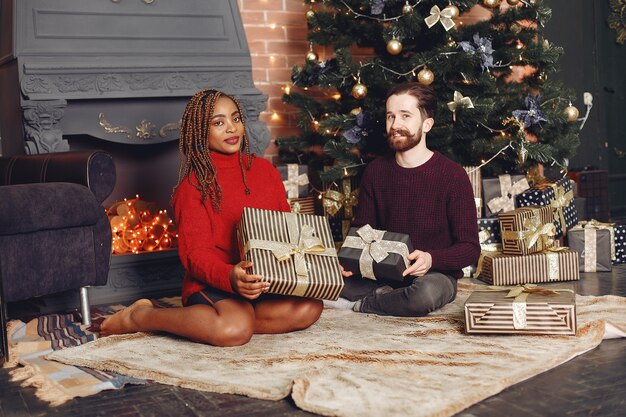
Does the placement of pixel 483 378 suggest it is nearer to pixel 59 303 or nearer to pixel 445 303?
pixel 445 303

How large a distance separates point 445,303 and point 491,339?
1.93 ft

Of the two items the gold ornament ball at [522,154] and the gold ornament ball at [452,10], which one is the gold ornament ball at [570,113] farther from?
the gold ornament ball at [452,10]

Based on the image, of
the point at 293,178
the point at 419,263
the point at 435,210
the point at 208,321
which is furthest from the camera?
the point at 293,178

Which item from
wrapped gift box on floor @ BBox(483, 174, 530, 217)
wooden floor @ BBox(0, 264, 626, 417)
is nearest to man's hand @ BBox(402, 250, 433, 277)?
wooden floor @ BBox(0, 264, 626, 417)

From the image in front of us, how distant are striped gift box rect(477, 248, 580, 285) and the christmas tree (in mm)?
527

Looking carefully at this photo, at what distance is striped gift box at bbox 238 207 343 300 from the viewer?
2.83 meters

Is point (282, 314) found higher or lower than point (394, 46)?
lower

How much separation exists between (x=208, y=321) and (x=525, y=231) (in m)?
1.86

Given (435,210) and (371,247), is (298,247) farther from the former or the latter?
(435,210)

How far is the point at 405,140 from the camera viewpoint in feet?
11.6

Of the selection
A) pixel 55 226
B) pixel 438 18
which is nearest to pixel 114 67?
pixel 55 226

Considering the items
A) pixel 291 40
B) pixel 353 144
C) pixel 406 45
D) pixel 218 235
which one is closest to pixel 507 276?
pixel 353 144

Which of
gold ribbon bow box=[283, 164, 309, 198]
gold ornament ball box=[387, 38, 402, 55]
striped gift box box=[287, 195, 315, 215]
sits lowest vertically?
striped gift box box=[287, 195, 315, 215]

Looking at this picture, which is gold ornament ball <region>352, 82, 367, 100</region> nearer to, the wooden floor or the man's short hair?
the man's short hair
